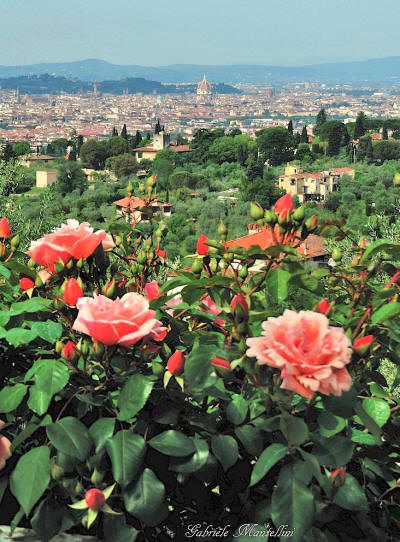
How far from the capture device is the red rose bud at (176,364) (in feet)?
2.43

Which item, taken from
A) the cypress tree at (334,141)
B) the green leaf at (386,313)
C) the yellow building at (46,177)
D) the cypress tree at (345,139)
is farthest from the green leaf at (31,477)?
the cypress tree at (345,139)

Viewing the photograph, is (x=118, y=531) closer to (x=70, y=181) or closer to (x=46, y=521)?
(x=46, y=521)

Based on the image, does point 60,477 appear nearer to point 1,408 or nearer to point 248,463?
point 1,408

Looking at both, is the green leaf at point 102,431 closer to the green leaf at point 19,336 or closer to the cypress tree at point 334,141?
the green leaf at point 19,336

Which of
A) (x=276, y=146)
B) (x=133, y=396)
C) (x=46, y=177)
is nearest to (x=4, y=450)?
(x=133, y=396)

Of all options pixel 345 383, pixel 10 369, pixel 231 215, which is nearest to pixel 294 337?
pixel 345 383

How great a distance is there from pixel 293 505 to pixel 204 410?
20cm

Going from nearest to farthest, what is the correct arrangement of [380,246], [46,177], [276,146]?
[380,246], [46,177], [276,146]

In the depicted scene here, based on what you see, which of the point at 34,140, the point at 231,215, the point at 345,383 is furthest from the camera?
the point at 34,140

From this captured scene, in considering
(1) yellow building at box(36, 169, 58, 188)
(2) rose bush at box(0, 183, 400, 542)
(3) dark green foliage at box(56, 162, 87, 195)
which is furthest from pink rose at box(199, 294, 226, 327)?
(1) yellow building at box(36, 169, 58, 188)

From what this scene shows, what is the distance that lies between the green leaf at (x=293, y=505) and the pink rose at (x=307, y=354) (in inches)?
3.7

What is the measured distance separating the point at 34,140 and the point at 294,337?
234ft

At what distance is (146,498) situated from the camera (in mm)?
689

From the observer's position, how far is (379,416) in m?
0.77
